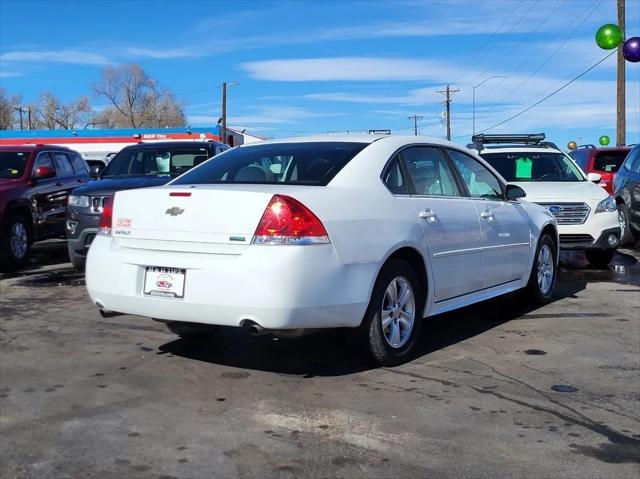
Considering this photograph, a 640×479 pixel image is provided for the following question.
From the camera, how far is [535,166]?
10.5 meters

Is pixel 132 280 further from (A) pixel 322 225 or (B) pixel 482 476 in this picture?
(B) pixel 482 476

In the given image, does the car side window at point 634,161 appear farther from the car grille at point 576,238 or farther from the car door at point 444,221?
the car door at point 444,221

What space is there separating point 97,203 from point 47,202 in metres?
2.88

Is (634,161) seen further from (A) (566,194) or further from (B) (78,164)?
(B) (78,164)

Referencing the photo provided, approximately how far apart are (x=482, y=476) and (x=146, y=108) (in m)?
91.5

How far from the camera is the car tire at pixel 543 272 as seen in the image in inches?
277

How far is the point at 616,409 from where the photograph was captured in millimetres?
4102

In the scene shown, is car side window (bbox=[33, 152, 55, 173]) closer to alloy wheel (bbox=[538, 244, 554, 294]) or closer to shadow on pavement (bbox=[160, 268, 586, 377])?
shadow on pavement (bbox=[160, 268, 586, 377])

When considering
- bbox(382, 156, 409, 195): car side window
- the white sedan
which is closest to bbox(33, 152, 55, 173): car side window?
the white sedan

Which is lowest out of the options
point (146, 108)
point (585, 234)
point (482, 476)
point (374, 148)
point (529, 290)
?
point (482, 476)

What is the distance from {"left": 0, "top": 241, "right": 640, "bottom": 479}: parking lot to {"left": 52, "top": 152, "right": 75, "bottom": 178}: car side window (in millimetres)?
5287

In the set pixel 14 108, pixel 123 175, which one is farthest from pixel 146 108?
pixel 123 175

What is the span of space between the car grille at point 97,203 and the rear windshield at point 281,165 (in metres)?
3.09

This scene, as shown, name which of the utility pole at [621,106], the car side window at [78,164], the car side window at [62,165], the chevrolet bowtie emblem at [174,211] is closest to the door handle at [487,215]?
the chevrolet bowtie emblem at [174,211]
